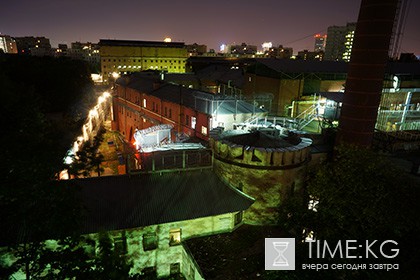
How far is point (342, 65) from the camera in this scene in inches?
1868

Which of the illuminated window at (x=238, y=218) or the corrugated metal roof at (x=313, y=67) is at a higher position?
the corrugated metal roof at (x=313, y=67)

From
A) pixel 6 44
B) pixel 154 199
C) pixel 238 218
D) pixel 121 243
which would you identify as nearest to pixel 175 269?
pixel 121 243

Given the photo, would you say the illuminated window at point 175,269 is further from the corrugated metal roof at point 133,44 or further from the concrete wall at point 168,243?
the corrugated metal roof at point 133,44

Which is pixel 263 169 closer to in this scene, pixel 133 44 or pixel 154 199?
pixel 154 199

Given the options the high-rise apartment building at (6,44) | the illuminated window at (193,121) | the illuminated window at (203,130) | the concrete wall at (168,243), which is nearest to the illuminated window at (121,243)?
the concrete wall at (168,243)

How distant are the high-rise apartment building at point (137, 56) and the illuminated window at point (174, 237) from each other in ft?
359

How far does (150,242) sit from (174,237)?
5.40 feet

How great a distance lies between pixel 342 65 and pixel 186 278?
41.3m

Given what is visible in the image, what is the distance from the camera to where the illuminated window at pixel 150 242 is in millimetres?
19812

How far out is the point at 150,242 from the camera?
2008 centimetres

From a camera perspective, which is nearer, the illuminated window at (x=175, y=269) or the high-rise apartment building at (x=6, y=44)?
the illuminated window at (x=175, y=269)

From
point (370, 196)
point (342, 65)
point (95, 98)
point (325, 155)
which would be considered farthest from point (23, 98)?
point (95, 98)

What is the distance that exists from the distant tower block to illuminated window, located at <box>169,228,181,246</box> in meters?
5.12

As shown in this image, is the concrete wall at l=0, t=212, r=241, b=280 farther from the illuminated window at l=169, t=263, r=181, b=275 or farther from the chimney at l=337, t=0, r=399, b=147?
the chimney at l=337, t=0, r=399, b=147
